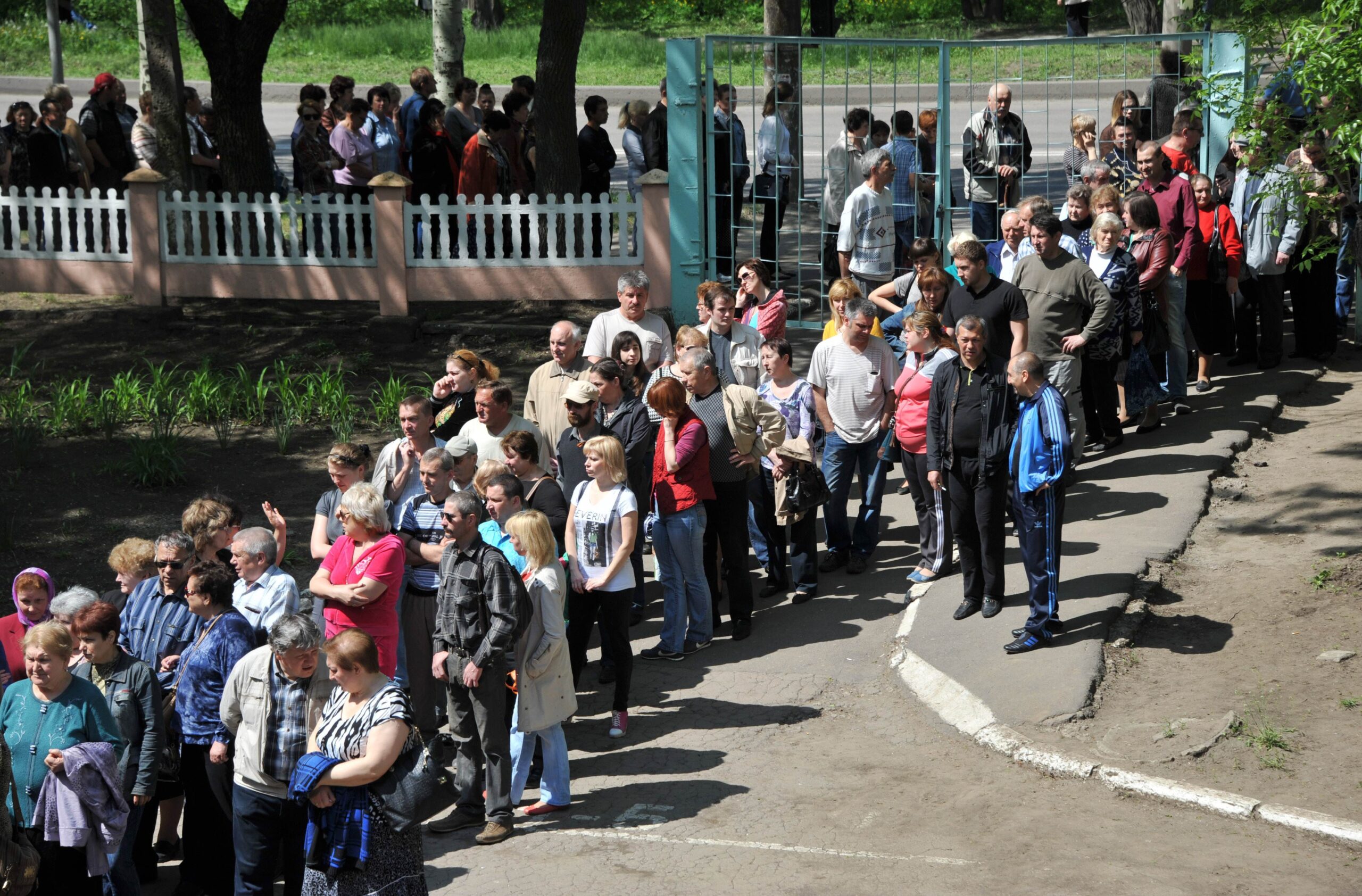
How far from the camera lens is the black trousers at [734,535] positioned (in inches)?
340

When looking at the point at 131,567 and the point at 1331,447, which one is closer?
the point at 131,567

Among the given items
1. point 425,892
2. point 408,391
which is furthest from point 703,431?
point 408,391

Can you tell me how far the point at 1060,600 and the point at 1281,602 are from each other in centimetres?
122

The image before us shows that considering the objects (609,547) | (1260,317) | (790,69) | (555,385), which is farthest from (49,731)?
(790,69)

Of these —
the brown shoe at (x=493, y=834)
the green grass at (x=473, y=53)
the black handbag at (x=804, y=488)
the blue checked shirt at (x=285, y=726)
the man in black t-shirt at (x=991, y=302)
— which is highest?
the green grass at (x=473, y=53)

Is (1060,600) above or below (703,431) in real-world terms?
below

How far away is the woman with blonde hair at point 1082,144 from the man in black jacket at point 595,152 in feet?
16.5

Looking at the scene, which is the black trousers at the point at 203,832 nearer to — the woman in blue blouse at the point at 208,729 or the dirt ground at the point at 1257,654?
the woman in blue blouse at the point at 208,729

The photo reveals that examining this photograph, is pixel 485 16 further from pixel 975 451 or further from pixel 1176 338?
pixel 975 451

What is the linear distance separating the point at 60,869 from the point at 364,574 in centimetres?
177

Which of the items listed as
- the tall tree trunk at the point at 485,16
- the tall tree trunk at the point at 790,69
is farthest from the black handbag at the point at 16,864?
the tall tree trunk at the point at 485,16

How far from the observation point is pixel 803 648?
28.1ft

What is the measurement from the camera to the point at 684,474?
27.2 feet

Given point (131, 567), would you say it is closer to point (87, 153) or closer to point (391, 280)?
point (391, 280)
